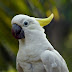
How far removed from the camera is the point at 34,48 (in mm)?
1682

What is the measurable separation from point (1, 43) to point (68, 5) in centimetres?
229

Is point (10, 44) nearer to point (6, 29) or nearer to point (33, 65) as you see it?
point (6, 29)

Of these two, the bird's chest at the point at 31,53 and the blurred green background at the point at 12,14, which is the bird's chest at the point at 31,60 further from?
the blurred green background at the point at 12,14

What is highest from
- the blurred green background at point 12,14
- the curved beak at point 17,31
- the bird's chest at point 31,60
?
the curved beak at point 17,31

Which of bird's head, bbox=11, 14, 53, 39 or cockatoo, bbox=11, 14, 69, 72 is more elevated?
bird's head, bbox=11, 14, 53, 39

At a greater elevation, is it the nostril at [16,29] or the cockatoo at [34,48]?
the nostril at [16,29]

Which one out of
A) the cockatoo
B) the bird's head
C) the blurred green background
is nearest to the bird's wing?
the cockatoo

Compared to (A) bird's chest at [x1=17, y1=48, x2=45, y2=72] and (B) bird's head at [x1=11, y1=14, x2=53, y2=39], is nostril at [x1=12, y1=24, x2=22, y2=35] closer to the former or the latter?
(B) bird's head at [x1=11, y1=14, x2=53, y2=39]

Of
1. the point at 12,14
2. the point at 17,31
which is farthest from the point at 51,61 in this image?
the point at 12,14

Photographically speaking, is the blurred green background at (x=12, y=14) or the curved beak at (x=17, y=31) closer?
the curved beak at (x=17, y=31)

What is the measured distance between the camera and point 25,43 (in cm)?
172

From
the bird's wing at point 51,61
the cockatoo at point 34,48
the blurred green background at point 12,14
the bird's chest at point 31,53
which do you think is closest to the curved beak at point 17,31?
the cockatoo at point 34,48

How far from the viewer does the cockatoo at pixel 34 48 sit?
167 cm

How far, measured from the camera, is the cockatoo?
167 centimetres
